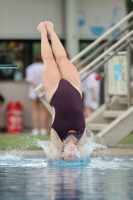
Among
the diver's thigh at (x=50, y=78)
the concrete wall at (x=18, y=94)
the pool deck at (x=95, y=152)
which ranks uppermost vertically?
the concrete wall at (x=18, y=94)

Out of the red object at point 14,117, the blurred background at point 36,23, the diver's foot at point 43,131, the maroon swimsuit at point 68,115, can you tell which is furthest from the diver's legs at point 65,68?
the blurred background at point 36,23

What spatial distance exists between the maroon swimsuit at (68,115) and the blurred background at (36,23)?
34.5 feet

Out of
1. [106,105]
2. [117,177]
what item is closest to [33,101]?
[106,105]

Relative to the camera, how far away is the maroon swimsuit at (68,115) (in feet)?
34.7

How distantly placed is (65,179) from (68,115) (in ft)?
6.64

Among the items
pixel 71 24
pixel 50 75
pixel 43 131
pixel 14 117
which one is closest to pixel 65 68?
pixel 50 75

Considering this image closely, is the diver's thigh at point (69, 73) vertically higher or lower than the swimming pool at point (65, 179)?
higher

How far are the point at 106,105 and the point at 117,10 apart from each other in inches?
266

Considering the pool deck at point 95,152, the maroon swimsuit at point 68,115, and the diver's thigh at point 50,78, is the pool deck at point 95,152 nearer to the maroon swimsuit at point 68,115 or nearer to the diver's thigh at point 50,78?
the diver's thigh at point 50,78

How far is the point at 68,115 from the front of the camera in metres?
10.6

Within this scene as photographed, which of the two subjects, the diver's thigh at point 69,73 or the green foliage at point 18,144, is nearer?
the diver's thigh at point 69,73

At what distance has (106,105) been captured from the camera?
52.0 ft

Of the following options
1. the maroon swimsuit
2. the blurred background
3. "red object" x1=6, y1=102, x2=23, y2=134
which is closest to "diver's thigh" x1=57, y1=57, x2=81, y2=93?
the maroon swimsuit

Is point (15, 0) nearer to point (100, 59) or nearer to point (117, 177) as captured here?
point (100, 59)
